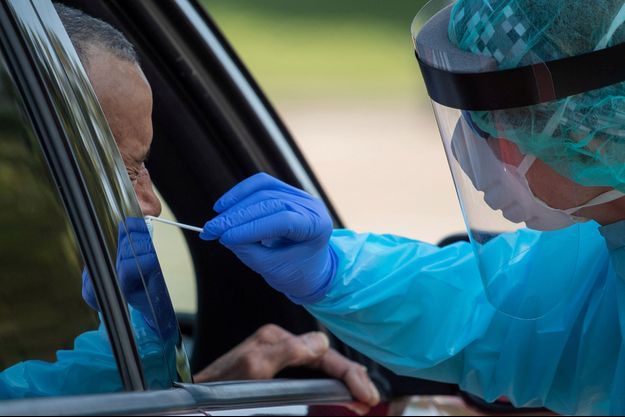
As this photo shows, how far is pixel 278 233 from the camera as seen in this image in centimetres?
228

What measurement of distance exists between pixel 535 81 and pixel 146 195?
0.82 meters

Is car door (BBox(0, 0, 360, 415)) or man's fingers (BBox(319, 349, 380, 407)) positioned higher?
car door (BBox(0, 0, 360, 415))

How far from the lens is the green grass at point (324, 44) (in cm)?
1365

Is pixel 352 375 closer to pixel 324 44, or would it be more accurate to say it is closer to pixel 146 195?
pixel 146 195

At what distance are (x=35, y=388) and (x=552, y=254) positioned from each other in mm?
1196

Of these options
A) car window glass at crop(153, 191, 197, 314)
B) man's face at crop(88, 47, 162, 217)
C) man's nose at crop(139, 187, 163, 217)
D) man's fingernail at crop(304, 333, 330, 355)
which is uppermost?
man's face at crop(88, 47, 162, 217)

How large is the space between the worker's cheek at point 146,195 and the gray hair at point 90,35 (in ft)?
0.80

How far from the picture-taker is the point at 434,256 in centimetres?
262

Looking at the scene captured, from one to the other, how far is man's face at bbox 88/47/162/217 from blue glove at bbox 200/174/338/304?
6.4 inches

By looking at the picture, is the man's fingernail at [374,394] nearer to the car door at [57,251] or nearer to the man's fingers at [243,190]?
the man's fingers at [243,190]

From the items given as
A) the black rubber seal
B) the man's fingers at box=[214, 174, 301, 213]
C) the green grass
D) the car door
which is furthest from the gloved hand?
the green grass

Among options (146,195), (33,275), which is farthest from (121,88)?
(33,275)

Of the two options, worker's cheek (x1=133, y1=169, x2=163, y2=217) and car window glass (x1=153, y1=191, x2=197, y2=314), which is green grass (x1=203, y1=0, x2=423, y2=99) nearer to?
car window glass (x1=153, y1=191, x2=197, y2=314)

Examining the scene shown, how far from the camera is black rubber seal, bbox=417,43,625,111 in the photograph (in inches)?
76.6
